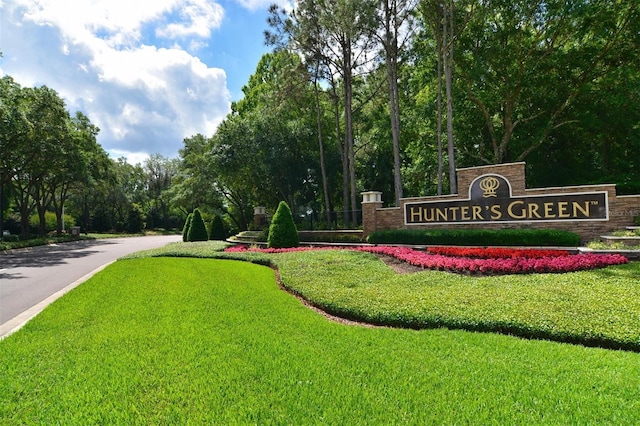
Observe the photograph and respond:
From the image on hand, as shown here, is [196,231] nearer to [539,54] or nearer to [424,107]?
[424,107]

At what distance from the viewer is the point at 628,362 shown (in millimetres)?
3443

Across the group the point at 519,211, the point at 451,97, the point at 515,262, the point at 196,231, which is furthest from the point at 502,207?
the point at 196,231

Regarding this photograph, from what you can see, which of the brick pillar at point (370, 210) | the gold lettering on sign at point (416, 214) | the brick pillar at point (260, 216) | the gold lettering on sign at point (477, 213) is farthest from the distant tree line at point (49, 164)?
the gold lettering on sign at point (477, 213)

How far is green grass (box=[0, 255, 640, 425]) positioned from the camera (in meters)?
2.68

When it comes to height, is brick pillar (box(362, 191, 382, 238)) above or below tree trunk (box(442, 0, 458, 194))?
below

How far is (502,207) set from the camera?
11773mm

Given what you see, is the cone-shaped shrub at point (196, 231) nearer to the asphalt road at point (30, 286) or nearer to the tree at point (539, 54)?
the asphalt road at point (30, 286)

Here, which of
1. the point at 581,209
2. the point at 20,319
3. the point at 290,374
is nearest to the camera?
the point at 290,374

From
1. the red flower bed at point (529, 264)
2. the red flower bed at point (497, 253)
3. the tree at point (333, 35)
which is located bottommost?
the red flower bed at point (529, 264)

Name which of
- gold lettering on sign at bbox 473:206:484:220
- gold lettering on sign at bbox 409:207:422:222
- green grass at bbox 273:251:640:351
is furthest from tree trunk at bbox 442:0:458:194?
green grass at bbox 273:251:640:351

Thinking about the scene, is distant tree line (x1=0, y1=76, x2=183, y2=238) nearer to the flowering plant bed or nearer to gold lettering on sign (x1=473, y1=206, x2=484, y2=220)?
the flowering plant bed

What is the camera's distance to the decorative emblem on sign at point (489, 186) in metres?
11.9

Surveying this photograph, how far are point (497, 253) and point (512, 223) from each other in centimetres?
264

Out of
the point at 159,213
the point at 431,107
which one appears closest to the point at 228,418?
the point at 431,107
